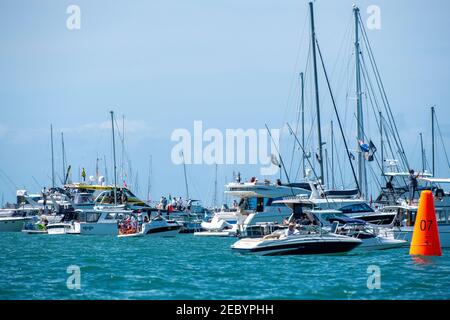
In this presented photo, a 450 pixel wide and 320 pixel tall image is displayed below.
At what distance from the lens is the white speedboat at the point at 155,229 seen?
268 ft

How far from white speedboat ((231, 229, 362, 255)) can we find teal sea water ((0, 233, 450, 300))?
0.52 m

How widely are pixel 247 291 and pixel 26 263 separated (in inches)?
701

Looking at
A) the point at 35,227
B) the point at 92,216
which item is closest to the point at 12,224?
the point at 35,227

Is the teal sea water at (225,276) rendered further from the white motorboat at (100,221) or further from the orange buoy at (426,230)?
the white motorboat at (100,221)

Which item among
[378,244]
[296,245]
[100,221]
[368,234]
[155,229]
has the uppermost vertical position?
[368,234]

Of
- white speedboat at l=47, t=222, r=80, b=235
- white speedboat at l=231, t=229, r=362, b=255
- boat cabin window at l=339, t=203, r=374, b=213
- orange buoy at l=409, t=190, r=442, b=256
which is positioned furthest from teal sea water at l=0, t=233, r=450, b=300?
white speedboat at l=47, t=222, r=80, b=235

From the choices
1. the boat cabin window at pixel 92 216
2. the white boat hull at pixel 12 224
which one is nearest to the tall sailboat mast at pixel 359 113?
the boat cabin window at pixel 92 216

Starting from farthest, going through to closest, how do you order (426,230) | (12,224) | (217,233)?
(12,224) → (217,233) → (426,230)

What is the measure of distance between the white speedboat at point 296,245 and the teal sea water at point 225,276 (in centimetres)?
52

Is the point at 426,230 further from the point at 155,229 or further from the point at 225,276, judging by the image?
the point at 155,229

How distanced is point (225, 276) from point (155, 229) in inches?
1813

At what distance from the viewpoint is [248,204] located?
8169cm

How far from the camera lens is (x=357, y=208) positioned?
6462 cm
